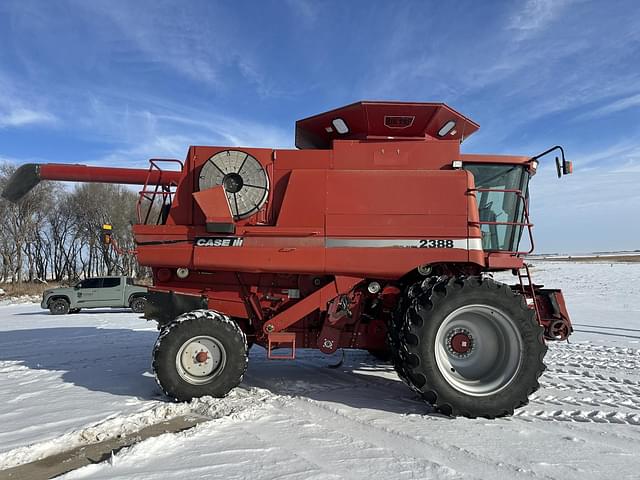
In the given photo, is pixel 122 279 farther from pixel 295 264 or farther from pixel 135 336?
pixel 295 264

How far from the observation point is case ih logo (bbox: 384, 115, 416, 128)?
4.98 m

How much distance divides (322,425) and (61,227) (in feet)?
181

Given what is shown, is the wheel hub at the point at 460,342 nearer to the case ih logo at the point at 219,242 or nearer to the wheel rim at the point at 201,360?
the wheel rim at the point at 201,360

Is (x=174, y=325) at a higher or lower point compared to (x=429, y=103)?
lower

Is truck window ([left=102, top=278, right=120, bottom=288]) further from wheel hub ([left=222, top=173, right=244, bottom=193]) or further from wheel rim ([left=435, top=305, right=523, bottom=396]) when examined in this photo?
wheel rim ([left=435, top=305, right=523, bottom=396])

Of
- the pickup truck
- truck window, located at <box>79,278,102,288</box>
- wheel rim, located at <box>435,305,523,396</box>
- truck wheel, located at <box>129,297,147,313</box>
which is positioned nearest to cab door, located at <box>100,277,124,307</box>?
the pickup truck

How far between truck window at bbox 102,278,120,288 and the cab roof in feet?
47.8

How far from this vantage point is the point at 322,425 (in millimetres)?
3924

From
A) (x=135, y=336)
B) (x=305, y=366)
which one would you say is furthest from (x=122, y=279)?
(x=305, y=366)

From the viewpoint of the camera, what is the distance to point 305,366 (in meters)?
6.52

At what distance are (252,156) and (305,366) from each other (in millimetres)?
3304

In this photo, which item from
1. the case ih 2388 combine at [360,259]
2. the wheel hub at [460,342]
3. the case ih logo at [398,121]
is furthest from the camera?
the case ih logo at [398,121]

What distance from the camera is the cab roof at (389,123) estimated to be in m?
4.87

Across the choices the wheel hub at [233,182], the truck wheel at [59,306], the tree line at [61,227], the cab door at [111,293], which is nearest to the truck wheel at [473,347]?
the wheel hub at [233,182]
